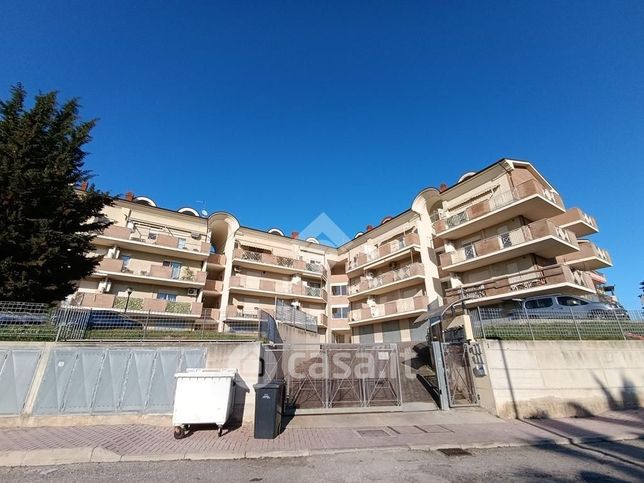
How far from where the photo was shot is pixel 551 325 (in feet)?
35.0

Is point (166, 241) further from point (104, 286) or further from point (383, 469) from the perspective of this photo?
point (383, 469)

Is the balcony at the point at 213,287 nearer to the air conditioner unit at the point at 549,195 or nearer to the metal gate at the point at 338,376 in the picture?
the metal gate at the point at 338,376

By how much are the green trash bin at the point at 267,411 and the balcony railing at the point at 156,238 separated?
18953 millimetres

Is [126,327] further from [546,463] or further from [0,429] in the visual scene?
[546,463]

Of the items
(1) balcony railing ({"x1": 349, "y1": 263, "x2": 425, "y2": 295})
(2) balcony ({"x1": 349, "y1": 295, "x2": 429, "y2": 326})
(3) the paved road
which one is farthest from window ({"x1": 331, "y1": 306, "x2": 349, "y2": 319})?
(3) the paved road

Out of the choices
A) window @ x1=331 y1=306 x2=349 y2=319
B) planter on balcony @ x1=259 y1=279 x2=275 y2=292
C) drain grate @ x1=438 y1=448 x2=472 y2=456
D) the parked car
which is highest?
planter on balcony @ x1=259 y1=279 x2=275 y2=292

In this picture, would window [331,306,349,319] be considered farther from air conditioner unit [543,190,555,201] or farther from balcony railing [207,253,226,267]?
air conditioner unit [543,190,555,201]

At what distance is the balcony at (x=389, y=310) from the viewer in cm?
2150

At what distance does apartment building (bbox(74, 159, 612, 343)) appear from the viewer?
1812cm

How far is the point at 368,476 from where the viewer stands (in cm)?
474

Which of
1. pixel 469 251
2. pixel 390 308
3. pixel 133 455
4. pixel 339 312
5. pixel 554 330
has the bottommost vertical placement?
pixel 133 455

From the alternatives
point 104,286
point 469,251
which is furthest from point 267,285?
point 469,251

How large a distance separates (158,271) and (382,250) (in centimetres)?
1843

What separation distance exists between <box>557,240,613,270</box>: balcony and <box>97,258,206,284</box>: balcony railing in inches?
1067
